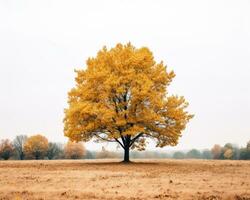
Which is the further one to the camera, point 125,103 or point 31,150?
point 31,150

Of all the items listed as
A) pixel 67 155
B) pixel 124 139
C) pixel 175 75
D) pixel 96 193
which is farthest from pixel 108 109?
pixel 67 155

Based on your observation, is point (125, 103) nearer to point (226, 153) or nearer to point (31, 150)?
point (31, 150)

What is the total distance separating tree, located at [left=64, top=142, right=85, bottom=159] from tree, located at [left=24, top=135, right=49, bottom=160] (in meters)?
12.5

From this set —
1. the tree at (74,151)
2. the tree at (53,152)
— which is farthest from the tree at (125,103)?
the tree at (74,151)

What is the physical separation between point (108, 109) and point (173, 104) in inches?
284

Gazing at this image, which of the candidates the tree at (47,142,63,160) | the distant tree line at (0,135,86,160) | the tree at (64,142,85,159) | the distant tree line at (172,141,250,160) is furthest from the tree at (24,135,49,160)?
the distant tree line at (172,141,250,160)

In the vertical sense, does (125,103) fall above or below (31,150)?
above

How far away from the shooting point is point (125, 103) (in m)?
44.3

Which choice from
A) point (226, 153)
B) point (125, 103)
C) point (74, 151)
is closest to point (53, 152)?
point (74, 151)

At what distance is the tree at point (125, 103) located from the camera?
42.8 metres

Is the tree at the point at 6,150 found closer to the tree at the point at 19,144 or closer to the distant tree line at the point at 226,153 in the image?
the tree at the point at 19,144

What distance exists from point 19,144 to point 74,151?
1492 centimetres

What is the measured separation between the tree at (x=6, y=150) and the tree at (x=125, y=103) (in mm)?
56755

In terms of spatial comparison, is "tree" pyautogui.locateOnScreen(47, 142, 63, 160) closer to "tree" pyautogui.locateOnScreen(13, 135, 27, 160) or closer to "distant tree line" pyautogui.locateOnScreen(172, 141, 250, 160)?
"tree" pyautogui.locateOnScreen(13, 135, 27, 160)
